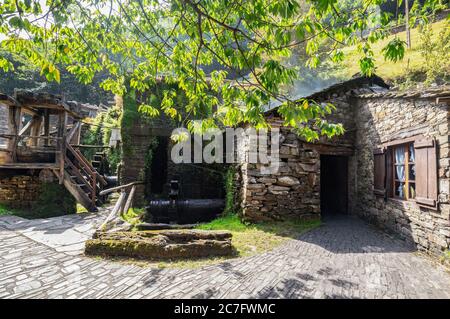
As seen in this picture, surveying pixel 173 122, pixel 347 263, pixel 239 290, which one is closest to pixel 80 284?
pixel 239 290

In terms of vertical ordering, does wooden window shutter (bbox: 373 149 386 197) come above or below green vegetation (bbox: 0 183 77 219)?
above

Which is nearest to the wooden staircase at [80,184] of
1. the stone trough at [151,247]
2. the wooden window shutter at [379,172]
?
the stone trough at [151,247]

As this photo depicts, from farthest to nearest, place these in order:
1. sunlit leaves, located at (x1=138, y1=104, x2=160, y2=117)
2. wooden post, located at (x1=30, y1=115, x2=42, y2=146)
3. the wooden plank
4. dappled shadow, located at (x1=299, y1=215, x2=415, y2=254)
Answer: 1. wooden post, located at (x1=30, y1=115, x2=42, y2=146)
2. the wooden plank
3. dappled shadow, located at (x1=299, y1=215, x2=415, y2=254)
4. sunlit leaves, located at (x1=138, y1=104, x2=160, y2=117)

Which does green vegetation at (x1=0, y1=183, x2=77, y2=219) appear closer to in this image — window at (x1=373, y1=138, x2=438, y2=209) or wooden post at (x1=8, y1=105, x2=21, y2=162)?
wooden post at (x1=8, y1=105, x2=21, y2=162)

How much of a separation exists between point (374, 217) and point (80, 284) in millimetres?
7300

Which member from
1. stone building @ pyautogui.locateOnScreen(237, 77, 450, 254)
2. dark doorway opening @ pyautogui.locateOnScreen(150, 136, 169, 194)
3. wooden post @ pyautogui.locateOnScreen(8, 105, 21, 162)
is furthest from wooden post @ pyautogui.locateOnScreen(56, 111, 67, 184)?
stone building @ pyautogui.locateOnScreen(237, 77, 450, 254)

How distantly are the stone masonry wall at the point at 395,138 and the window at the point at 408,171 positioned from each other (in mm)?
132

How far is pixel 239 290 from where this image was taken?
9.66ft

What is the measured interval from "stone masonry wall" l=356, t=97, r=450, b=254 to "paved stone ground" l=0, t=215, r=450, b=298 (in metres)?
0.56

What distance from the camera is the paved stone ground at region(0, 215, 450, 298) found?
291cm
